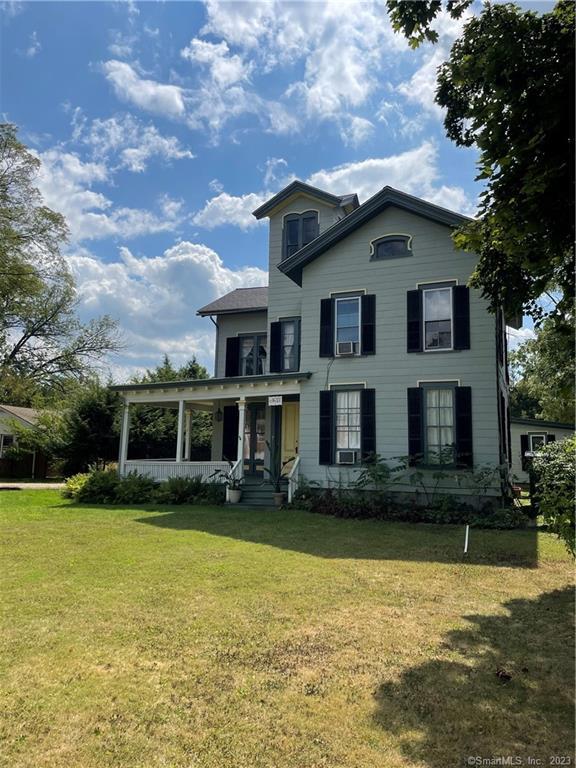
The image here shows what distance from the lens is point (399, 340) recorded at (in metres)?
12.8

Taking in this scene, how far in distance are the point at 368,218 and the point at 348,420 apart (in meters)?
5.62

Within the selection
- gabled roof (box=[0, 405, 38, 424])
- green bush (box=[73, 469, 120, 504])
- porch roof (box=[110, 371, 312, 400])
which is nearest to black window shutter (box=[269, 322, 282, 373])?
porch roof (box=[110, 371, 312, 400])

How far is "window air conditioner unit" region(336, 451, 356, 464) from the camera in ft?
41.9

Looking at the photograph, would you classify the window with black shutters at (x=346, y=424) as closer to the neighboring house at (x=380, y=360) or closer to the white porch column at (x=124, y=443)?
the neighboring house at (x=380, y=360)

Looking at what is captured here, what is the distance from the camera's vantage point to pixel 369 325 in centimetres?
1317

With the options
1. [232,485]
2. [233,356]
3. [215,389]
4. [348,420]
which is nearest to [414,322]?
[348,420]

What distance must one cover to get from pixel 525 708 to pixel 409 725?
31.4 inches

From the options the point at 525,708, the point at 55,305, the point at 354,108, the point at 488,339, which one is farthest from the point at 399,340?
the point at 55,305

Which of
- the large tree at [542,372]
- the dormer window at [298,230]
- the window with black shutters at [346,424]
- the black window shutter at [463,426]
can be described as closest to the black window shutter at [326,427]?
the window with black shutters at [346,424]

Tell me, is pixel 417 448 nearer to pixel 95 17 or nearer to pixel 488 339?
pixel 488 339

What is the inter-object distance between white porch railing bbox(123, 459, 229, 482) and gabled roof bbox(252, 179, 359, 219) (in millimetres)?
8668

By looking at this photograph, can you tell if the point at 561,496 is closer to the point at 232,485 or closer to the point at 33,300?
the point at 232,485

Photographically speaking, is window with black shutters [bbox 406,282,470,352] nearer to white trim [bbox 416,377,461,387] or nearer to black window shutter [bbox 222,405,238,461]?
white trim [bbox 416,377,461,387]

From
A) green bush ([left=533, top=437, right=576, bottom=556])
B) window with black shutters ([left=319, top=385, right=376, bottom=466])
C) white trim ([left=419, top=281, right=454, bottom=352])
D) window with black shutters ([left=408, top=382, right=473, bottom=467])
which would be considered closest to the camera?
green bush ([left=533, top=437, right=576, bottom=556])
